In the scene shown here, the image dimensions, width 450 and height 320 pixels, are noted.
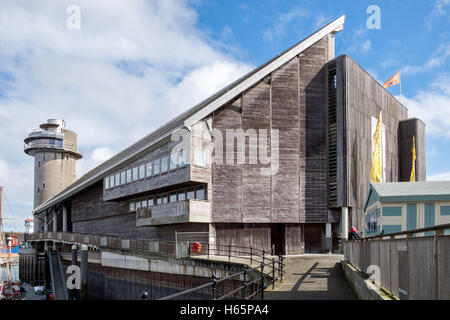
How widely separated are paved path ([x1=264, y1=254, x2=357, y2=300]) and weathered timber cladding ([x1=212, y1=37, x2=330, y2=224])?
1044 centimetres

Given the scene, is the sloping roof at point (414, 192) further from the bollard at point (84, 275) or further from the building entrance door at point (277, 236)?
the bollard at point (84, 275)

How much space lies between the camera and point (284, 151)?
31578mm

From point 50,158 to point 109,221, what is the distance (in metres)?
27.8

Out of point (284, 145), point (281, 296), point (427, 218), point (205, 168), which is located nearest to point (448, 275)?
point (281, 296)

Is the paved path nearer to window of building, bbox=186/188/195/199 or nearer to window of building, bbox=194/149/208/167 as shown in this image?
window of building, bbox=194/149/208/167

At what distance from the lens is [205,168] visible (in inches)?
1152

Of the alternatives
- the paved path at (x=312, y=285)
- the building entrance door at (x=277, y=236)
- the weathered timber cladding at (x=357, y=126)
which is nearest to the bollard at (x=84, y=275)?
the building entrance door at (x=277, y=236)

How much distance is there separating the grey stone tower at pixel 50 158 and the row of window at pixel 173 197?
99.0 feet

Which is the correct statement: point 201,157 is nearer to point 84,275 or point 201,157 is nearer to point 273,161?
point 273,161

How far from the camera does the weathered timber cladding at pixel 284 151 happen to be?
3017cm

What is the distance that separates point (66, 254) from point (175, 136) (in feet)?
89.6

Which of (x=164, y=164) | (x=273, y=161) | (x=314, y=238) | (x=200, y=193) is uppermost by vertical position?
(x=273, y=161)

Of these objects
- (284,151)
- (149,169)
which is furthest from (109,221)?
(284,151)

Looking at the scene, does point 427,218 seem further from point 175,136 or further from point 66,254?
point 66,254
